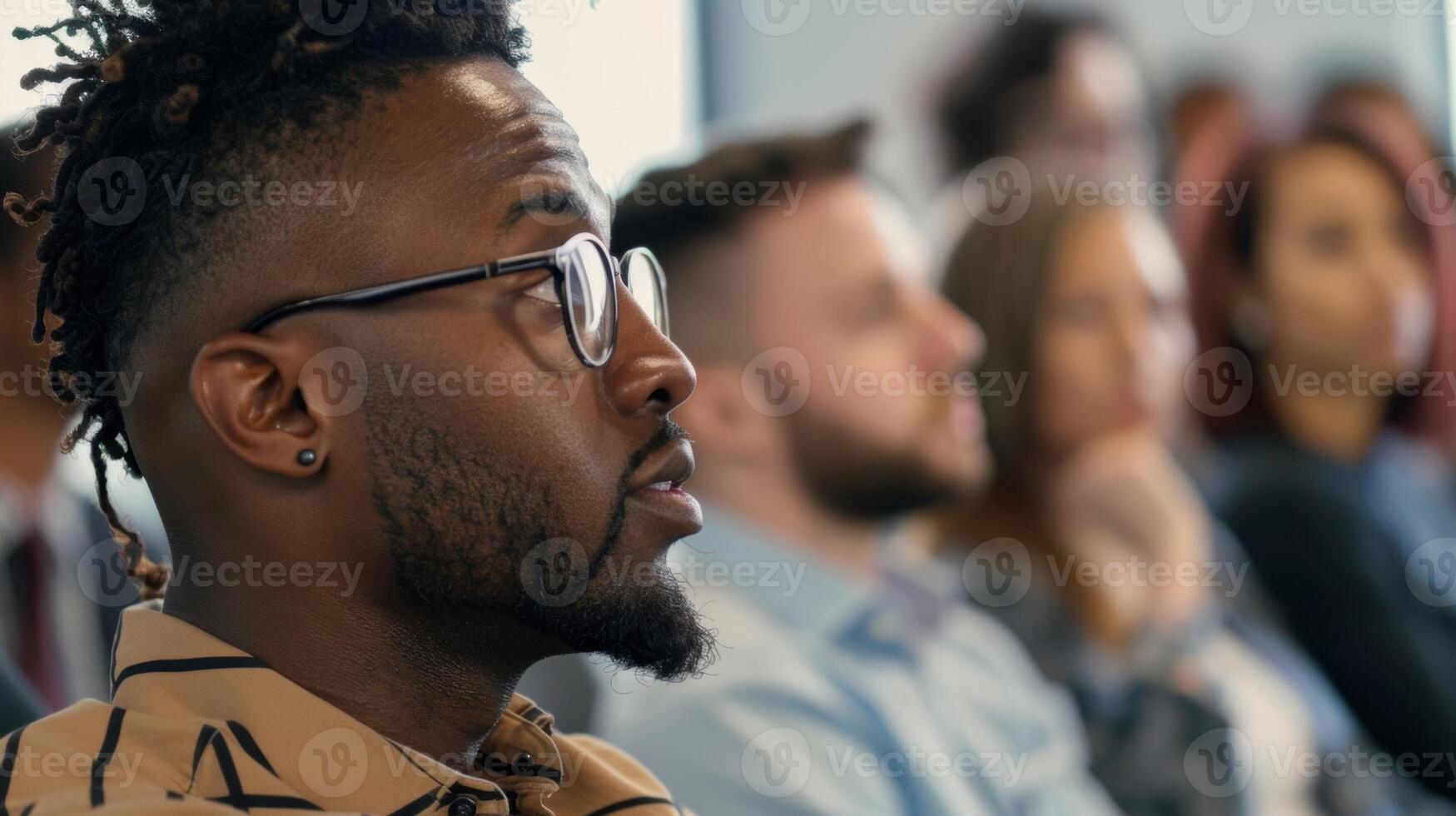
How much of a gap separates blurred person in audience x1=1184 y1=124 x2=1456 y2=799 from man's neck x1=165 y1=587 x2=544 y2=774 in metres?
2.14

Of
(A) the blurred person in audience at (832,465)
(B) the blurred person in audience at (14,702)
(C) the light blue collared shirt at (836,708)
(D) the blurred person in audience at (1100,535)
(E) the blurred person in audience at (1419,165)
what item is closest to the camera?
(B) the blurred person in audience at (14,702)

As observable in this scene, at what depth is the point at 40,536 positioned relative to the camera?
74.7 inches

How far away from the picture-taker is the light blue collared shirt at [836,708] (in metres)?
1.50

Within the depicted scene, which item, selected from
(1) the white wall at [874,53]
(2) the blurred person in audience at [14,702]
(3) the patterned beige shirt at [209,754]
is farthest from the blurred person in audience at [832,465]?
(3) the patterned beige shirt at [209,754]

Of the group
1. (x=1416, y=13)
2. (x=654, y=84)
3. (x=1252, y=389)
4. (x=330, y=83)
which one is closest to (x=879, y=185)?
(x=654, y=84)

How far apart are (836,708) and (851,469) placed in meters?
0.38

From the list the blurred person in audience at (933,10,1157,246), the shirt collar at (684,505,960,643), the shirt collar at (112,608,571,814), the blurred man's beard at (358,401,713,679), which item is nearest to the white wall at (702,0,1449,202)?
the blurred person in audience at (933,10,1157,246)

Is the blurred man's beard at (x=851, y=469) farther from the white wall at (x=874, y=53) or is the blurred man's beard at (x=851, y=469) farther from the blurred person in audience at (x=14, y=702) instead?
the blurred person in audience at (x=14, y=702)

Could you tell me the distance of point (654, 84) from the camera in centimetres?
228

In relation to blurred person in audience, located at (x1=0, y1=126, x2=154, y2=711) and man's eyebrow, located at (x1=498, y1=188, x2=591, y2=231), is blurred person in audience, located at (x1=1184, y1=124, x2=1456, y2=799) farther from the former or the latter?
man's eyebrow, located at (x1=498, y1=188, x2=591, y2=231)

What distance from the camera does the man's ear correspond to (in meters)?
0.82

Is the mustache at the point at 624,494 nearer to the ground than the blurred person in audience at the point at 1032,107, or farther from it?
nearer to the ground

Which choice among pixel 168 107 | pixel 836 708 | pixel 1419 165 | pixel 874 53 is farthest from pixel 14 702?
pixel 1419 165

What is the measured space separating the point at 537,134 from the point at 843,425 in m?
1.03
